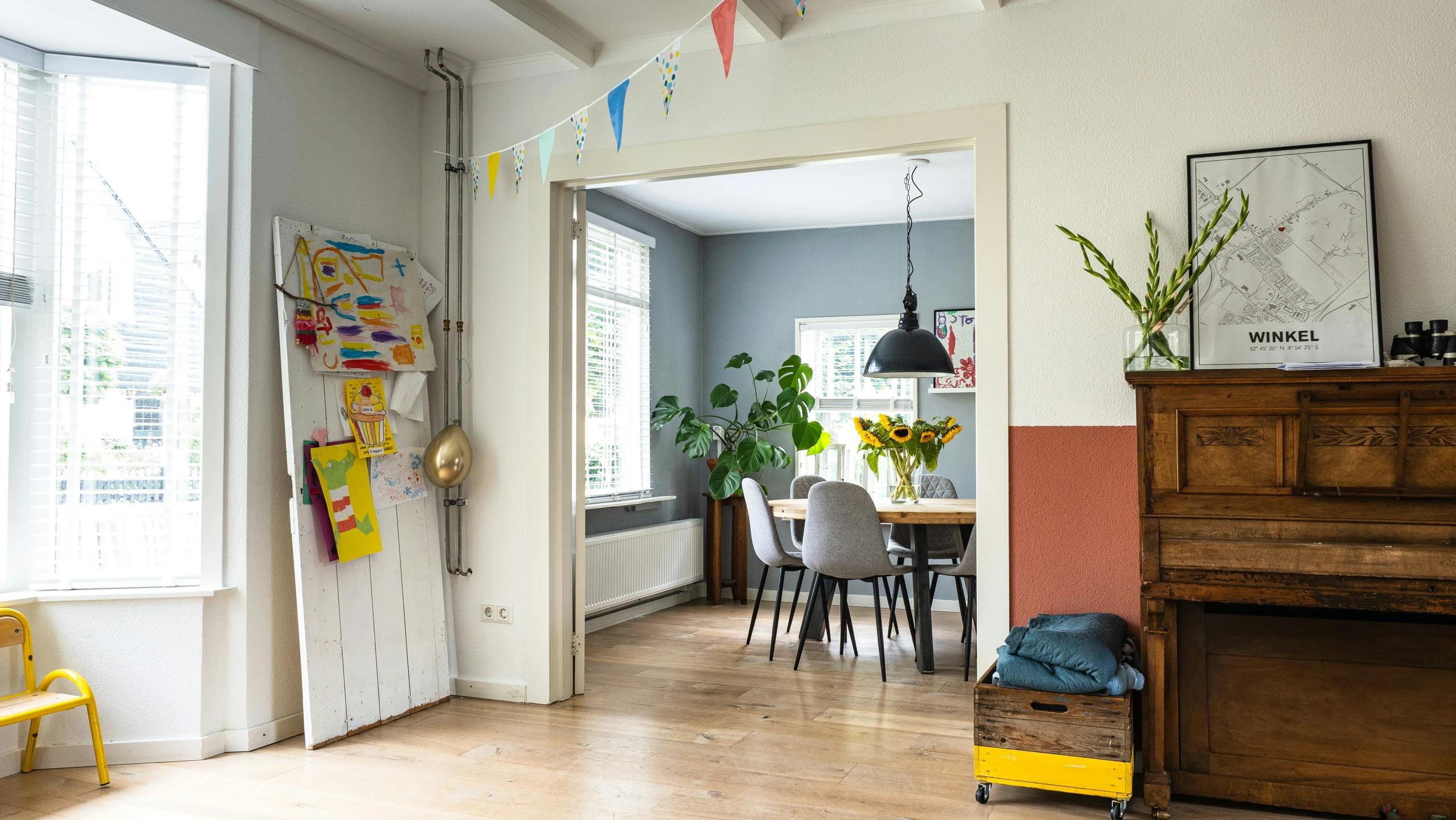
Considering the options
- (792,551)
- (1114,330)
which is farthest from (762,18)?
(792,551)

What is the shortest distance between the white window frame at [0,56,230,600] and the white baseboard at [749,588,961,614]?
11.5 ft

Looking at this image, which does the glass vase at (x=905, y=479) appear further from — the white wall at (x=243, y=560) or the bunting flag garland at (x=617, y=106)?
the white wall at (x=243, y=560)

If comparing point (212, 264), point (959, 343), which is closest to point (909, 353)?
point (959, 343)

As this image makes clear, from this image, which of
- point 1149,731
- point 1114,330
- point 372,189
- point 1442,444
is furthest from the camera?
point 372,189

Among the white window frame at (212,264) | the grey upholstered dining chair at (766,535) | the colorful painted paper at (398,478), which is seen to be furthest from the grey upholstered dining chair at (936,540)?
the white window frame at (212,264)

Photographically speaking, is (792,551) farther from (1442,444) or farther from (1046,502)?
(1442,444)

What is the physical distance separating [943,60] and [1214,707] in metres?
2.22

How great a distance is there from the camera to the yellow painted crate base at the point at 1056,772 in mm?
2809

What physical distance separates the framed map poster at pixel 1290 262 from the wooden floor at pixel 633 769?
4.42 feet

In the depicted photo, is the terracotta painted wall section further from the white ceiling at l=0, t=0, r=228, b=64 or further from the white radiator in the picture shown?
the white ceiling at l=0, t=0, r=228, b=64

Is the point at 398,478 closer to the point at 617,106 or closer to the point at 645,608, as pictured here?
the point at 617,106

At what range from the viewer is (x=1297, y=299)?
10.0 feet

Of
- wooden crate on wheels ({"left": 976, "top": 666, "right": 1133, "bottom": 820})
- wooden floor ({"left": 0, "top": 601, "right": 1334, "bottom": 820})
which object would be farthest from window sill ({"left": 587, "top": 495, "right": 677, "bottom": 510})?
wooden crate on wheels ({"left": 976, "top": 666, "right": 1133, "bottom": 820})

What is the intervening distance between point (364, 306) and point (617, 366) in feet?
8.44
